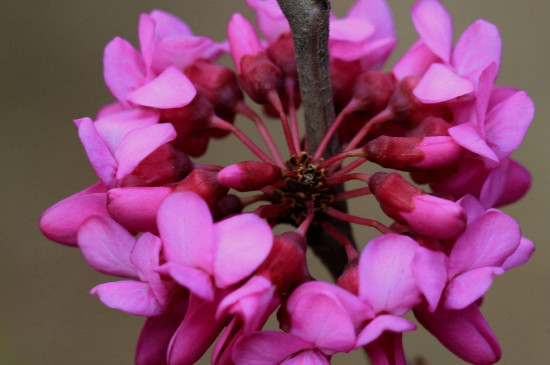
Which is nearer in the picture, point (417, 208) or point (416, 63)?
point (417, 208)

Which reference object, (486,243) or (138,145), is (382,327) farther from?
(138,145)

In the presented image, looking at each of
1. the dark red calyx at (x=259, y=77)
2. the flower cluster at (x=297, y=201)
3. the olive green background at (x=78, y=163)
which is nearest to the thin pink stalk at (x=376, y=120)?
the flower cluster at (x=297, y=201)

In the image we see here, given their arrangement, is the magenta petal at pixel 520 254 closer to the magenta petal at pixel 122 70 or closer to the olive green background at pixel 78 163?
the magenta petal at pixel 122 70

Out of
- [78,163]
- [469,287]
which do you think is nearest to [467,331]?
[469,287]

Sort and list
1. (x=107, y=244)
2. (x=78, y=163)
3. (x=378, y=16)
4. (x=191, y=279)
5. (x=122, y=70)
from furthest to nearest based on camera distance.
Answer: (x=78, y=163) < (x=378, y=16) < (x=122, y=70) < (x=107, y=244) < (x=191, y=279)

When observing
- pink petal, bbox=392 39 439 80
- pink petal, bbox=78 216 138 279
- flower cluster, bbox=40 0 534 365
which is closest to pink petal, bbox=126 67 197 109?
flower cluster, bbox=40 0 534 365

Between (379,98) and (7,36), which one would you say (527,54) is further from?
(7,36)

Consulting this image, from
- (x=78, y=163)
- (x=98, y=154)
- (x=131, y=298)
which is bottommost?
(x=78, y=163)

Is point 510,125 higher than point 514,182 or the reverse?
higher
